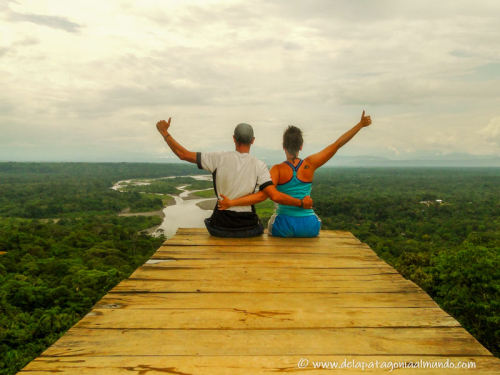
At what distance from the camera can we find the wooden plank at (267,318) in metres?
2.26

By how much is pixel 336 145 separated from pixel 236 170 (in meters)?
1.39

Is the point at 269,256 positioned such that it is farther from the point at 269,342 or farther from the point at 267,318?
the point at 269,342

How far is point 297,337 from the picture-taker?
212 cm

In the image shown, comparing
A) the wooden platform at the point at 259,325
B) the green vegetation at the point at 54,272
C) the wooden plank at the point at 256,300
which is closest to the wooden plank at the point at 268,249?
the wooden platform at the point at 259,325

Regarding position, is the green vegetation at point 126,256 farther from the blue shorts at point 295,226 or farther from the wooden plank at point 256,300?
the wooden plank at point 256,300

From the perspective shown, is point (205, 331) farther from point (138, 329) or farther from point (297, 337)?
point (297, 337)

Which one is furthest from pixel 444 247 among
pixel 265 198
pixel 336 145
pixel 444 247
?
pixel 265 198

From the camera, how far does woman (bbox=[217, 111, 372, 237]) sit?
4.60m

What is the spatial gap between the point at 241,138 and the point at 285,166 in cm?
75

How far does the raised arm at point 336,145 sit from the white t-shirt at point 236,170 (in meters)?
0.74

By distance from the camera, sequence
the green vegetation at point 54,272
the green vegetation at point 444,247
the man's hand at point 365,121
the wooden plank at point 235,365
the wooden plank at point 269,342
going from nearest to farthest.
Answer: the wooden plank at point 235,365
the wooden plank at point 269,342
the man's hand at point 365,121
the green vegetation at point 444,247
the green vegetation at point 54,272

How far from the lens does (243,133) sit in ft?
14.1

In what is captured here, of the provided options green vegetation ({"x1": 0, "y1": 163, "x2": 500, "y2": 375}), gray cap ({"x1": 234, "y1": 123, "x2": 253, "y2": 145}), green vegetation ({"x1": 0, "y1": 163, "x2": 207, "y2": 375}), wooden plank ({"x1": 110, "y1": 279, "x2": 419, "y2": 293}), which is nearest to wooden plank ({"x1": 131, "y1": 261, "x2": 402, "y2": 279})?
wooden plank ({"x1": 110, "y1": 279, "x2": 419, "y2": 293})

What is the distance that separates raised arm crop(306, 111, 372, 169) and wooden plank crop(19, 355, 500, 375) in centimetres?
305
